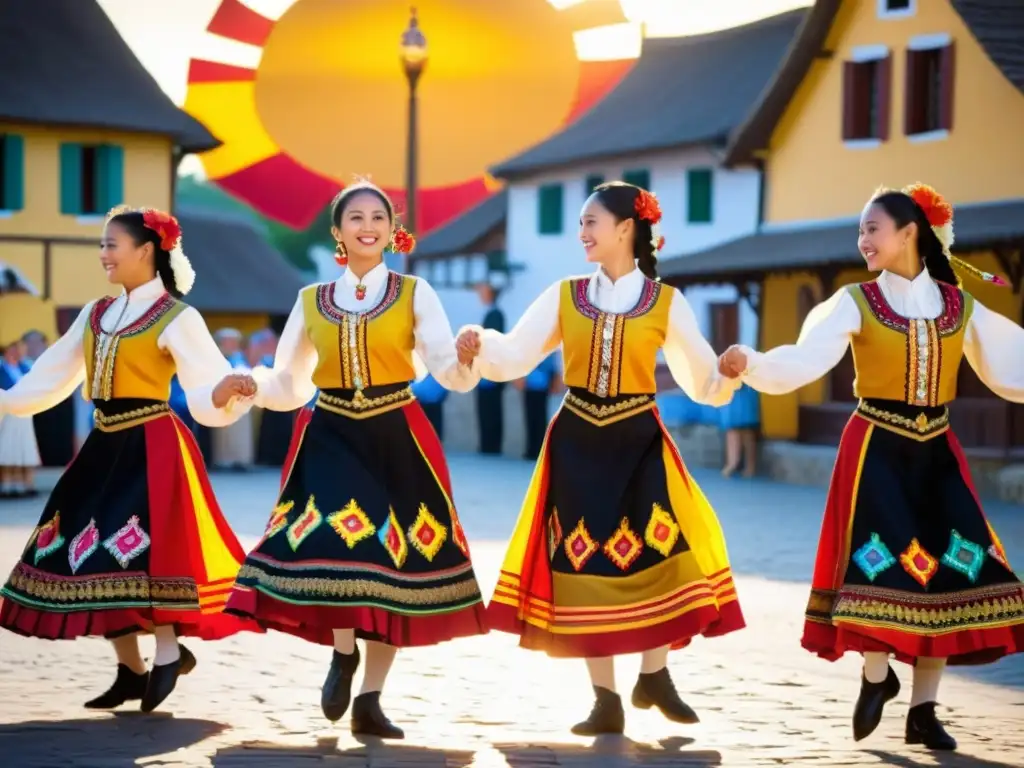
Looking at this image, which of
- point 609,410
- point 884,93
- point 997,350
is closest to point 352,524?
point 609,410

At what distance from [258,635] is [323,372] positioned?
8.24 feet

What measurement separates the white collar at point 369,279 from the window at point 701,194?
29.1 meters

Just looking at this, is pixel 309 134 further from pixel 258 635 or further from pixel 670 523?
pixel 670 523

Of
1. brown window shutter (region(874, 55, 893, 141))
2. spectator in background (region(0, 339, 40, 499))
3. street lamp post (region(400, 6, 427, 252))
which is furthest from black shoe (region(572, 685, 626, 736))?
brown window shutter (region(874, 55, 893, 141))

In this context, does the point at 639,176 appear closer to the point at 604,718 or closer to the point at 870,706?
the point at 604,718

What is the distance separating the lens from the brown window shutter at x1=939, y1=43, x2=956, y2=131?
2042 cm

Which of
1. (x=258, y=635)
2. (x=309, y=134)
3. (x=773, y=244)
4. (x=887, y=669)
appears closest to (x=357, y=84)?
(x=309, y=134)

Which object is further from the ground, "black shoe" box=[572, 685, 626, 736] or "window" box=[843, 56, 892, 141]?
"window" box=[843, 56, 892, 141]

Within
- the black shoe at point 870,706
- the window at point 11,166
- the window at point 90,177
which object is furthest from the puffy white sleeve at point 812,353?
the window at point 11,166

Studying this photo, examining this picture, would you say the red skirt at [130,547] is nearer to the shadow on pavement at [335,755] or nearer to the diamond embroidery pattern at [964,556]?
the shadow on pavement at [335,755]

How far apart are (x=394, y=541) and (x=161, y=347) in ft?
4.06

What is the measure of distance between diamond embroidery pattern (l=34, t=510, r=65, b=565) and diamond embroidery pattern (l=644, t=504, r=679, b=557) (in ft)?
7.07

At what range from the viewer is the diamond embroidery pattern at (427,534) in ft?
20.8

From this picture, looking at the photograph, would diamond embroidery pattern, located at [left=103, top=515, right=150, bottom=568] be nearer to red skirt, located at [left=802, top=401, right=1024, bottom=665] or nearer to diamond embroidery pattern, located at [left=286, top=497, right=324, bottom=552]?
diamond embroidery pattern, located at [left=286, top=497, right=324, bottom=552]
